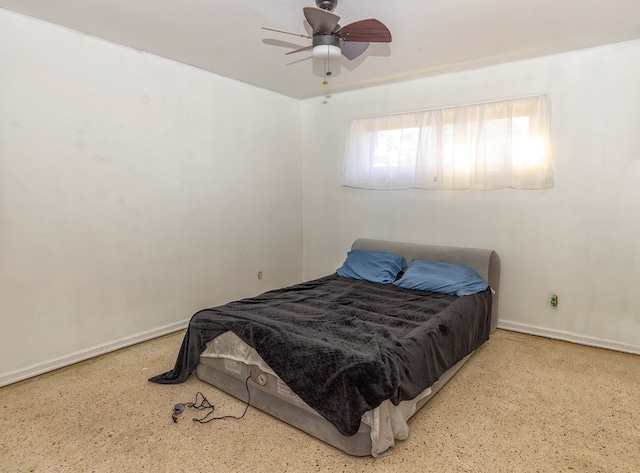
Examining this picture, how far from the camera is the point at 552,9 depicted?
8.16ft

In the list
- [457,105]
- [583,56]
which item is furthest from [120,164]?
[583,56]

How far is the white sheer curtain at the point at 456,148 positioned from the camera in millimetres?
3406

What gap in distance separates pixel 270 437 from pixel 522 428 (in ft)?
4.59

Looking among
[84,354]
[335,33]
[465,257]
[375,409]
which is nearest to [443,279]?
[465,257]

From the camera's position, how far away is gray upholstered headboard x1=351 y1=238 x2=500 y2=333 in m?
3.48

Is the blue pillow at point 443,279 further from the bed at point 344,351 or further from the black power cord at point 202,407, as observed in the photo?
the black power cord at point 202,407

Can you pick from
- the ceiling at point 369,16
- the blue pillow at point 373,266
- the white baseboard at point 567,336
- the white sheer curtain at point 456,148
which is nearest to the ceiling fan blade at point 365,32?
the ceiling at point 369,16

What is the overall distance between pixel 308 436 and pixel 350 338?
1.88 feet

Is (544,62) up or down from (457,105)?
up

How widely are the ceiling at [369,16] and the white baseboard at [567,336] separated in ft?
7.92

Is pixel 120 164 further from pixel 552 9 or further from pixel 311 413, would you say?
pixel 552 9

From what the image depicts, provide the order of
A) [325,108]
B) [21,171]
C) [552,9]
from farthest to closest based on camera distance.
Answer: [325,108] → [21,171] → [552,9]

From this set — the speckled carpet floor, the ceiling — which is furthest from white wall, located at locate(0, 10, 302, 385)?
the speckled carpet floor

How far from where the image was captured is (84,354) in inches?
119
